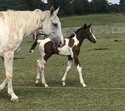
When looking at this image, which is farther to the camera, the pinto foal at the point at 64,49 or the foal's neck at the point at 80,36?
the foal's neck at the point at 80,36

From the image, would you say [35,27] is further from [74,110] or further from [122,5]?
[122,5]

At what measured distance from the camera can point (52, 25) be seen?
24.1 feet

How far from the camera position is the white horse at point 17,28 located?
23.0 ft

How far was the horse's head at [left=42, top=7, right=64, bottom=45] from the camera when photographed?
24.0 ft

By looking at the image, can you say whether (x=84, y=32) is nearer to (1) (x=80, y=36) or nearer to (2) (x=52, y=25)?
(1) (x=80, y=36)

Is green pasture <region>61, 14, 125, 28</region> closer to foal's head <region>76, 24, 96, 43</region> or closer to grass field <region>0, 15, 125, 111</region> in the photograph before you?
grass field <region>0, 15, 125, 111</region>

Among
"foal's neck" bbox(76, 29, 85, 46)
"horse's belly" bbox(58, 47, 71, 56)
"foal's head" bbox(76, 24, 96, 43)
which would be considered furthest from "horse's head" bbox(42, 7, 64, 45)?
"foal's head" bbox(76, 24, 96, 43)

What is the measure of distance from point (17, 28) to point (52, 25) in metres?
0.85

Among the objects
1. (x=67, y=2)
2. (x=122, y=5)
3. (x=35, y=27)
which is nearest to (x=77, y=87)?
(x=35, y=27)

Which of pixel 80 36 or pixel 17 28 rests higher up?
pixel 17 28

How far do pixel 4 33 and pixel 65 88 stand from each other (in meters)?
2.60

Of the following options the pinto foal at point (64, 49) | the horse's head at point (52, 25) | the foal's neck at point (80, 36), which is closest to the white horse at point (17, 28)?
the horse's head at point (52, 25)

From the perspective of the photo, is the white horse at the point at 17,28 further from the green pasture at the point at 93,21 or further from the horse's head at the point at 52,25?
the green pasture at the point at 93,21

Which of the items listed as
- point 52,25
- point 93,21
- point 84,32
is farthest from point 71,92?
point 93,21
